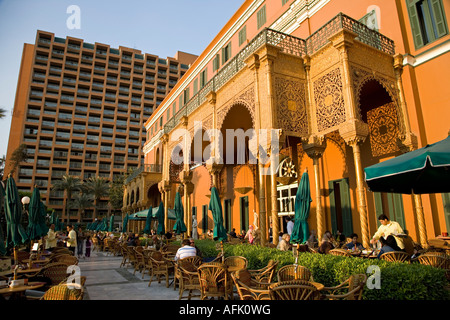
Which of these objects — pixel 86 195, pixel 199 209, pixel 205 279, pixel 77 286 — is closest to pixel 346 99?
pixel 205 279

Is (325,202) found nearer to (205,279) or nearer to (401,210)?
(401,210)

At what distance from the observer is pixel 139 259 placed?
9469 mm

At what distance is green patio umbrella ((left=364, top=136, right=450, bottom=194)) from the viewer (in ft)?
13.0

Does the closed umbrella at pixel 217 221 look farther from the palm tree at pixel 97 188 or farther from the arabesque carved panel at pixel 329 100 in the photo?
the palm tree at pixel 97 188

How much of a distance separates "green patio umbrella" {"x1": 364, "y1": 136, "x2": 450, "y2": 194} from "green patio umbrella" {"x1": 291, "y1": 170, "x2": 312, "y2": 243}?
227 cm

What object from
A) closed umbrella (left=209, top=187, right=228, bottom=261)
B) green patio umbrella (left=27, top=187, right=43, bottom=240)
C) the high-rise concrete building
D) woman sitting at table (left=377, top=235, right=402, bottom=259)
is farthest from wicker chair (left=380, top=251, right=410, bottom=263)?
the high-rise concrete building

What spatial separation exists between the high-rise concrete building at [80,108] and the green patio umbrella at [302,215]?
188 ft

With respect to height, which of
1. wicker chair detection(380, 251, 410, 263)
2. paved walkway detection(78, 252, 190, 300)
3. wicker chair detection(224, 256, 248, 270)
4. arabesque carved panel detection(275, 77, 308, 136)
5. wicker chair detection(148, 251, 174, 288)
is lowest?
paved walkway detection(78, 252, 190, 300)

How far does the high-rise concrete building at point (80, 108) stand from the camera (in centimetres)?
5547

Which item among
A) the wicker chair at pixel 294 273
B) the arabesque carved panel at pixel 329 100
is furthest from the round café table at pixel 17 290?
the arabesque carved panel at pixel 329 100

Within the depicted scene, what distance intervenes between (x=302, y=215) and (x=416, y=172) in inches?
135

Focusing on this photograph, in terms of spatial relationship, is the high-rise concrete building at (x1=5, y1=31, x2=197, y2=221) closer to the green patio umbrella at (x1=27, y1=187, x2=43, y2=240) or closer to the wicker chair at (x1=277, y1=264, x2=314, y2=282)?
the green patio umbrella at (x1=27, y1=187, x2=43, y2=240)

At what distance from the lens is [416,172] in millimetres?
4656
